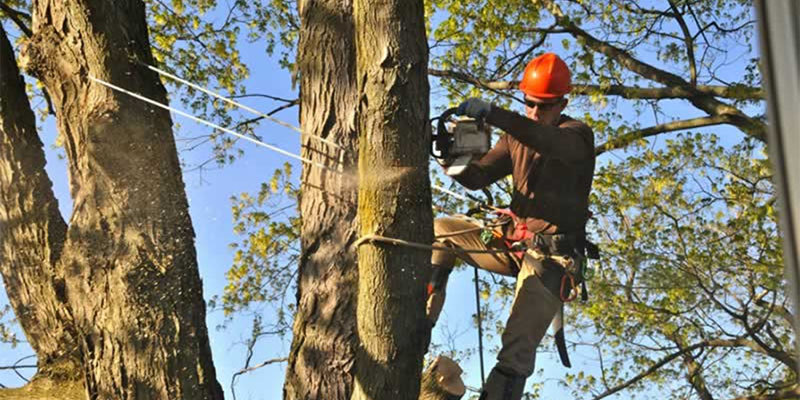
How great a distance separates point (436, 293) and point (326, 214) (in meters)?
0.74

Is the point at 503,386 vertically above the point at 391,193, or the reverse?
the point at 391,193

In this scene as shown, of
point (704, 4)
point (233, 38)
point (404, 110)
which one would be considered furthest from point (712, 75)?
point (404, 110)

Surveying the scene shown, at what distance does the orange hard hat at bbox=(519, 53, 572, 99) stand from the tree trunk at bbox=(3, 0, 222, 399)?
1.58m

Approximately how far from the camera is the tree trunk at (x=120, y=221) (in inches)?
122

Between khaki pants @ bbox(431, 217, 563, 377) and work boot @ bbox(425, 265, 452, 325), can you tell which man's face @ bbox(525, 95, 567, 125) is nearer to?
khaki pants @ bbox(431, 217, 563, 377)

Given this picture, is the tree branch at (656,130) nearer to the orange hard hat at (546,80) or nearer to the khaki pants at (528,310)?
the orange hard hat at (546,80)

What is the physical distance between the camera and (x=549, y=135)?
324cm

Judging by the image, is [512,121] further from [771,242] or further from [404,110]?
[771,242]

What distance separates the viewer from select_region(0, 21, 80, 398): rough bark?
3.67 meters

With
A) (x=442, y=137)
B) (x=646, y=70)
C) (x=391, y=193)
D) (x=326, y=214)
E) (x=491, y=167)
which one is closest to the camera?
(x=391, y=193)

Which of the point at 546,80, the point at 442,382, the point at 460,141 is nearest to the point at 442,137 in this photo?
the point at 460,141

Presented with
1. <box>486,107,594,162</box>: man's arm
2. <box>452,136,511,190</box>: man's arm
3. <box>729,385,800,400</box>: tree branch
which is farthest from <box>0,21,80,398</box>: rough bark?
<box>729,385,800,400</box>: tree branch

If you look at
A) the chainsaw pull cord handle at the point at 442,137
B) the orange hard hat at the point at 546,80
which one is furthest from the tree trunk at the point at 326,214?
the orange hard hat at the point at 546,80

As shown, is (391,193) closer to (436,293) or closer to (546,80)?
(436,293)
